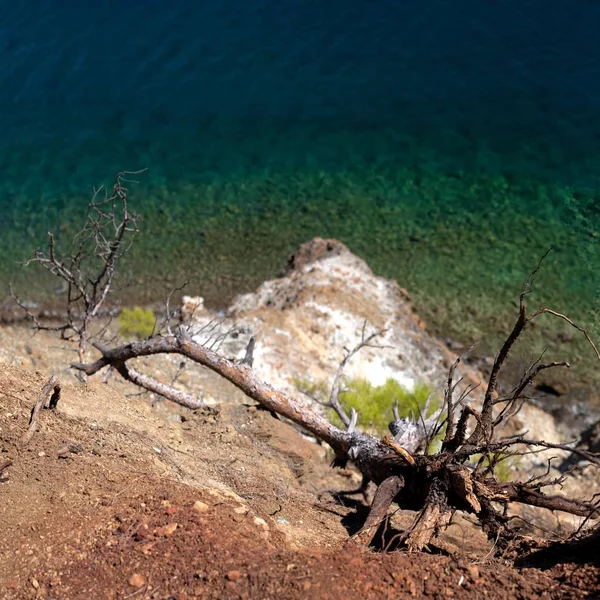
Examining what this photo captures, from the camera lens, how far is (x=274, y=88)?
21.0m

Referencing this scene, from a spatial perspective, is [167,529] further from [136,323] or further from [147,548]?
[136,323]

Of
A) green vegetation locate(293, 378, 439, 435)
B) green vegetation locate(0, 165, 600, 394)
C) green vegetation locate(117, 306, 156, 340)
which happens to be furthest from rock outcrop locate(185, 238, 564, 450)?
green vegetation locate(0, 165, 600, 394)

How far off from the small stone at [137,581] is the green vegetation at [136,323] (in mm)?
9287

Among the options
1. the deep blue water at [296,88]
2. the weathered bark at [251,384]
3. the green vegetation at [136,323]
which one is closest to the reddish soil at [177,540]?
the weathered bark at [251,384]

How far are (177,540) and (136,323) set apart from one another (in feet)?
31.6

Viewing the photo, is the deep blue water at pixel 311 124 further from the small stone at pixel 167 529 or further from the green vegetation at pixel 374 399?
the small stone at pixel 167 529

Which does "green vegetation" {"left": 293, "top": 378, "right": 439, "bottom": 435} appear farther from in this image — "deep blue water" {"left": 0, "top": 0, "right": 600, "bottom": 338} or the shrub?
"deep blue water" {"left": 0, "top": 0, "right": 600, "bottom": 338}

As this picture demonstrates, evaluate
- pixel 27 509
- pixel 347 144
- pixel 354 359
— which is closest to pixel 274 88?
pixel 347 144

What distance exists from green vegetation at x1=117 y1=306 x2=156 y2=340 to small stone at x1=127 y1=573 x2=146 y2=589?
9.29 meters

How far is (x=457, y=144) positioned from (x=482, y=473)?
1387 cm

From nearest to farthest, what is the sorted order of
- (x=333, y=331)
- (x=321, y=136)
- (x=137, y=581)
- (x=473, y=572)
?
(x=137, y=581) < (x=473, y=572) < (x=333, y=331) < (x=321, y=136)

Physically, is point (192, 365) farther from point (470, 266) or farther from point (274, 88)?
point (274, 88)

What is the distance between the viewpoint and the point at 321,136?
63.3ft

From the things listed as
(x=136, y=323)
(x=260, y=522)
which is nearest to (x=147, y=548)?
(x=260, y=522)
